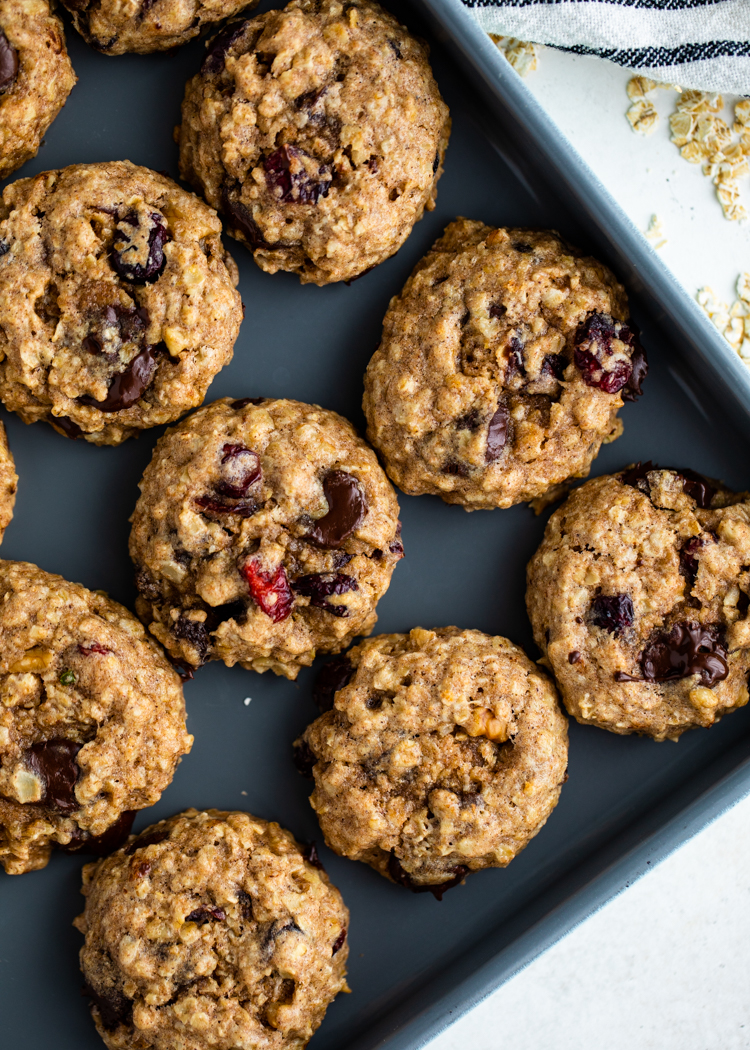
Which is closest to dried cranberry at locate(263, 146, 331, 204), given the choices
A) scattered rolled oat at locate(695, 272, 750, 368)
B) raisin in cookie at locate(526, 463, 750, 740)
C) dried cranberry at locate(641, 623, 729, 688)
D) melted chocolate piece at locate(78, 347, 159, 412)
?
melted chocolate piece at locate(78, 347, 159, 412)

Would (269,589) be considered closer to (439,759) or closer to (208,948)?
(439,759)

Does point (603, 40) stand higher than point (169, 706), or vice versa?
point (603, 40)

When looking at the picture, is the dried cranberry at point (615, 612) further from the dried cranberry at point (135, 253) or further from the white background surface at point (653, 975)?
the dried cranberry at point (135, 253)

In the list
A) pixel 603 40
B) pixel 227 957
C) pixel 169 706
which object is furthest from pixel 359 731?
pixel 603 40

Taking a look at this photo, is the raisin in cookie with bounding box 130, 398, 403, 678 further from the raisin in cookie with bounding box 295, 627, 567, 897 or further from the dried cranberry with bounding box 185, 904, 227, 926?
the dried cranberry with bounding box 185, 904, 227, 926

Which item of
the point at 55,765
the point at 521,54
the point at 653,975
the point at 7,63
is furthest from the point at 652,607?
the point at 7,63

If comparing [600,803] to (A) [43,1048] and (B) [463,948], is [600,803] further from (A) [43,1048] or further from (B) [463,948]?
(A) [43,1048]

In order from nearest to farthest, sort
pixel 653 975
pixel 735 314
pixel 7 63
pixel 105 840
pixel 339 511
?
pixel 7 63, pixel 339 511, pixel 105 840, pixel 735 314, pixel 653 975
